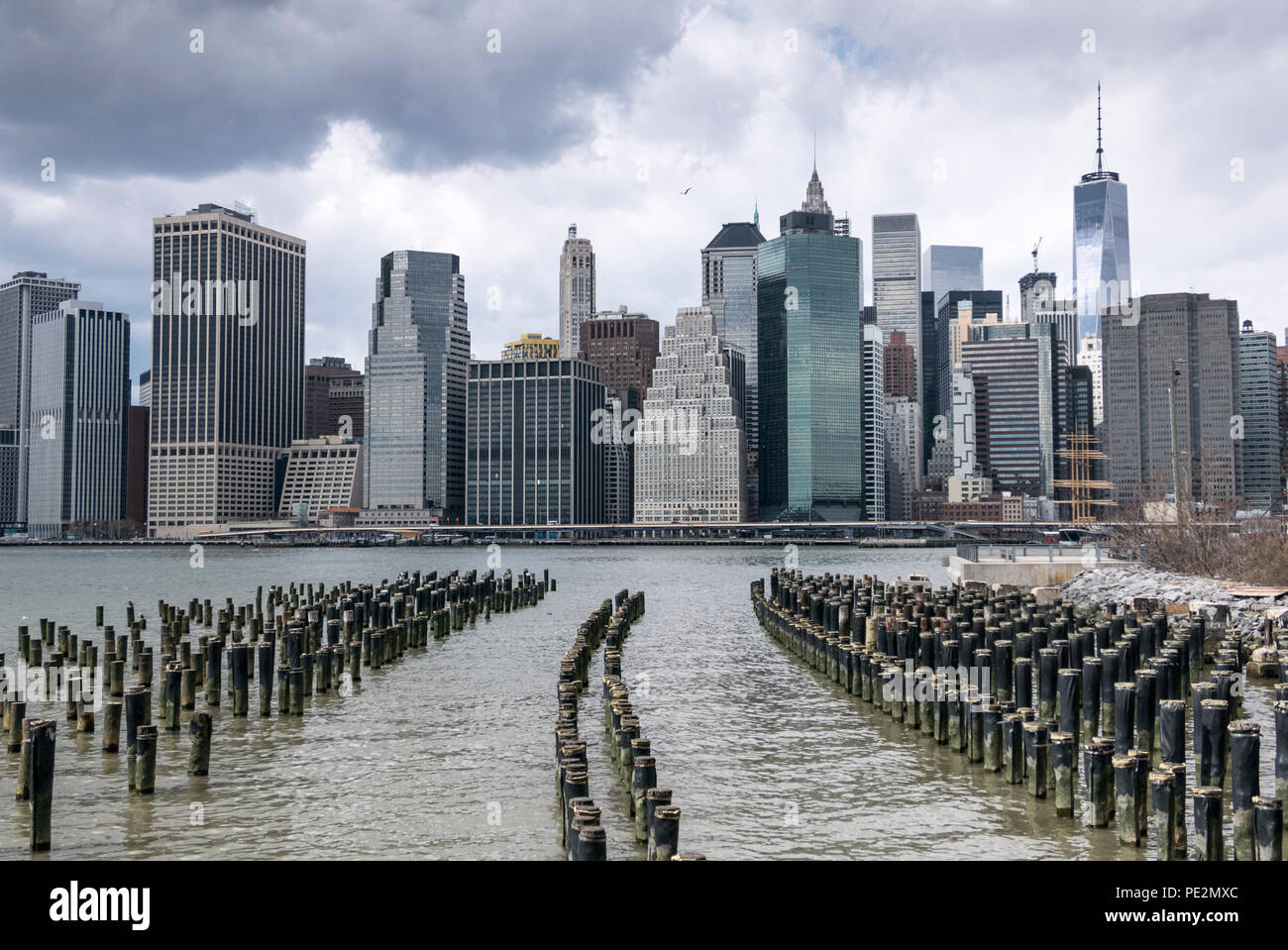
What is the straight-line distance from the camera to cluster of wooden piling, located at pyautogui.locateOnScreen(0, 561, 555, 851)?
20.4 m

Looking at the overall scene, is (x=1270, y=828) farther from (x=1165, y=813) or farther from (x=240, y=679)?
(x=240, y=679)

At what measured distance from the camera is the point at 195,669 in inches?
1351

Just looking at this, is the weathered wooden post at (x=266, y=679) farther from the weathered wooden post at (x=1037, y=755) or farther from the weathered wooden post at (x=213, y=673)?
the weathered wooden post at (x=1037, y=755)

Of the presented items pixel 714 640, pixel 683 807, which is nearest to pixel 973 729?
pixel 683 807

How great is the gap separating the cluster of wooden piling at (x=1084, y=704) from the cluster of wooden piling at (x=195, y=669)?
611 inches

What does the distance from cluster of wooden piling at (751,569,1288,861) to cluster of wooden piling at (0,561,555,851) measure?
15515 millimetres

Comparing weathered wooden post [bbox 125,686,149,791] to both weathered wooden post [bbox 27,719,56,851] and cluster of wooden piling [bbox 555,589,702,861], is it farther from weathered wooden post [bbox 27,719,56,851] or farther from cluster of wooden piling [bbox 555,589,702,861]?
cluster of wooden piling [bbox 555,589,702,861]

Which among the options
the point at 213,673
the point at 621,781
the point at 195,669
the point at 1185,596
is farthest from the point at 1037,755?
the point at 1185,596

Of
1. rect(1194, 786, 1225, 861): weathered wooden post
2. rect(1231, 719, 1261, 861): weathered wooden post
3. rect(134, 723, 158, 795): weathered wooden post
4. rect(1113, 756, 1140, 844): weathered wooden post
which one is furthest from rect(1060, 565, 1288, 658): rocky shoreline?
rect(134, 723, 158, 795): weathered wooden post

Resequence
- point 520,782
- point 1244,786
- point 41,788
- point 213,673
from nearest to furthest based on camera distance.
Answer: point 1244,786, point 41,788, point 520,782, point 213,673

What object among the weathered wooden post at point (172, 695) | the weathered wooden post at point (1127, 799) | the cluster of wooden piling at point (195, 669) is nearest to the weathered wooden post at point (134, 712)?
the cluster of wooden piling at point (195, 669)

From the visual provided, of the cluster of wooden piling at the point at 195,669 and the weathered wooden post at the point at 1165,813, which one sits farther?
the cluster of wooden piling at the point at 195,669

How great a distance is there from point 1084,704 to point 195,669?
25.4 metres

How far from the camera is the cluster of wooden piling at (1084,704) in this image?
1580 cm
